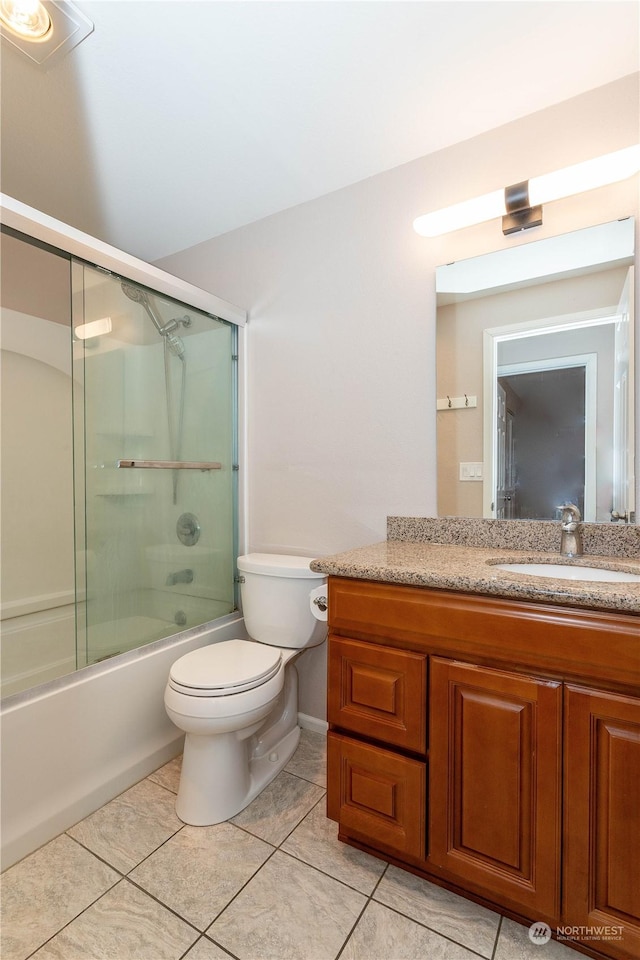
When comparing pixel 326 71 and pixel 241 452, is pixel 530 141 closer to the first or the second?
pixel 326 71

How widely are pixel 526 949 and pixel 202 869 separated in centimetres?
83

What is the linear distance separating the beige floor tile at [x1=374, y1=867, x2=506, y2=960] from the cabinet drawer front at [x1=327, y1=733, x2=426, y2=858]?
0.30ft

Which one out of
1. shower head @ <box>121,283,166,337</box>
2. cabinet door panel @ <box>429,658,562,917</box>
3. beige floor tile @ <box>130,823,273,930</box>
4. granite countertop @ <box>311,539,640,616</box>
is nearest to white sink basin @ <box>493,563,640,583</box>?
granite countertop @ <box>311,539,640,616</box>

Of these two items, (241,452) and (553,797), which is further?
(241,452)

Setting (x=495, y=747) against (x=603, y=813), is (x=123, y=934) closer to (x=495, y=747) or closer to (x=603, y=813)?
(x=495, y=747)

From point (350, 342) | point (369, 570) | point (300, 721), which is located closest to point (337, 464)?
point (350, 342)

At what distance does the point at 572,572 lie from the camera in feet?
4.33

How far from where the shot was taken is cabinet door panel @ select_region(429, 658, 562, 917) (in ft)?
3.25

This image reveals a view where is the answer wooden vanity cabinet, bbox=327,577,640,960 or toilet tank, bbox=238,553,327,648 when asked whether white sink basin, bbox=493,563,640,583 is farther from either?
toilet tank, bbox=238,553,327,648

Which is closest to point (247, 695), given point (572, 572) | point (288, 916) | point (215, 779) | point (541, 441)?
point (215, 779)

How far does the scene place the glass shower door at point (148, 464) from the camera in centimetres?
162

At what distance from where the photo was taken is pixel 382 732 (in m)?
1.21

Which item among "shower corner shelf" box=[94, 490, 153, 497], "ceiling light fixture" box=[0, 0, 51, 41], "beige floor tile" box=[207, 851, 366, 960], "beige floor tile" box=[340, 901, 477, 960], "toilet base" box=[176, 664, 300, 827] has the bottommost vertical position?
"beige floor tile" box=[340, 901, 477, 960]

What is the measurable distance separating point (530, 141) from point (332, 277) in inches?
32.0
